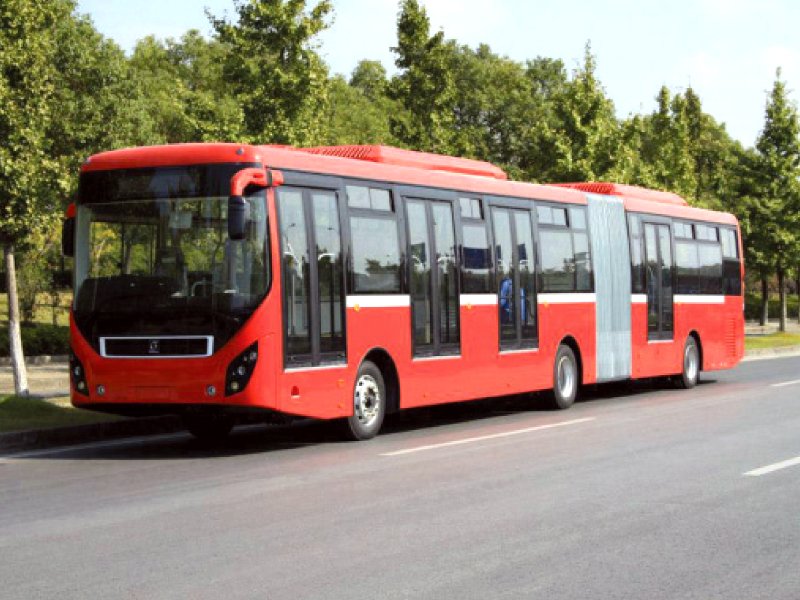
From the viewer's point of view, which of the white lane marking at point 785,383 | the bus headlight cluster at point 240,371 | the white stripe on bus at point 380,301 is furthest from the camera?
the white lane marking at point 785,383

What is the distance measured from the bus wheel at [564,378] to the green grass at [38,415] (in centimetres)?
683

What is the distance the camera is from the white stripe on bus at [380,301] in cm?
1564

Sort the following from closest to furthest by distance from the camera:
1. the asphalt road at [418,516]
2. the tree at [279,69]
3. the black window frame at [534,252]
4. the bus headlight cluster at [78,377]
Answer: the asphalt road at [418,516], the bus headlight cluster at [78,377], the black window frame at [534,252], the tree at [279,69]

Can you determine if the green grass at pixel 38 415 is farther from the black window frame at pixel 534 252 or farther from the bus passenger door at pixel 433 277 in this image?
the black window frame at pixel 534 252

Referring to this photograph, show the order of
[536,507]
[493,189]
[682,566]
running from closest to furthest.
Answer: [682,566] < [536,507] < [493,189]

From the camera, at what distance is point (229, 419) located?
15.1 metres

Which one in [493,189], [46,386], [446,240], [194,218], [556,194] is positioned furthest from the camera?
[46,386]

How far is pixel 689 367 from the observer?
2539cm

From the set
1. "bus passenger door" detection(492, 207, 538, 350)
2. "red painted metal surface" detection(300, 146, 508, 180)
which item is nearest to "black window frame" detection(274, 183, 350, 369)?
"red painted metal surface" detection(300, 146, 508, 180)

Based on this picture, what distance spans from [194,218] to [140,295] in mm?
1004

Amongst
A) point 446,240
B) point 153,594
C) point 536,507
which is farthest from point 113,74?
point 153,594

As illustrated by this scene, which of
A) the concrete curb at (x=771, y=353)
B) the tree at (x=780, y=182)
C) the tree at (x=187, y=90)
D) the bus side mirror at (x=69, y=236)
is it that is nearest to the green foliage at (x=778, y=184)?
the tree at (x=780, y=182)

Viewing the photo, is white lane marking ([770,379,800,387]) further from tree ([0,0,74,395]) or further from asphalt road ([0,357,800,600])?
tree ([0,0,74,395])

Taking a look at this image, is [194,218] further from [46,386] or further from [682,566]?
[46,386]
